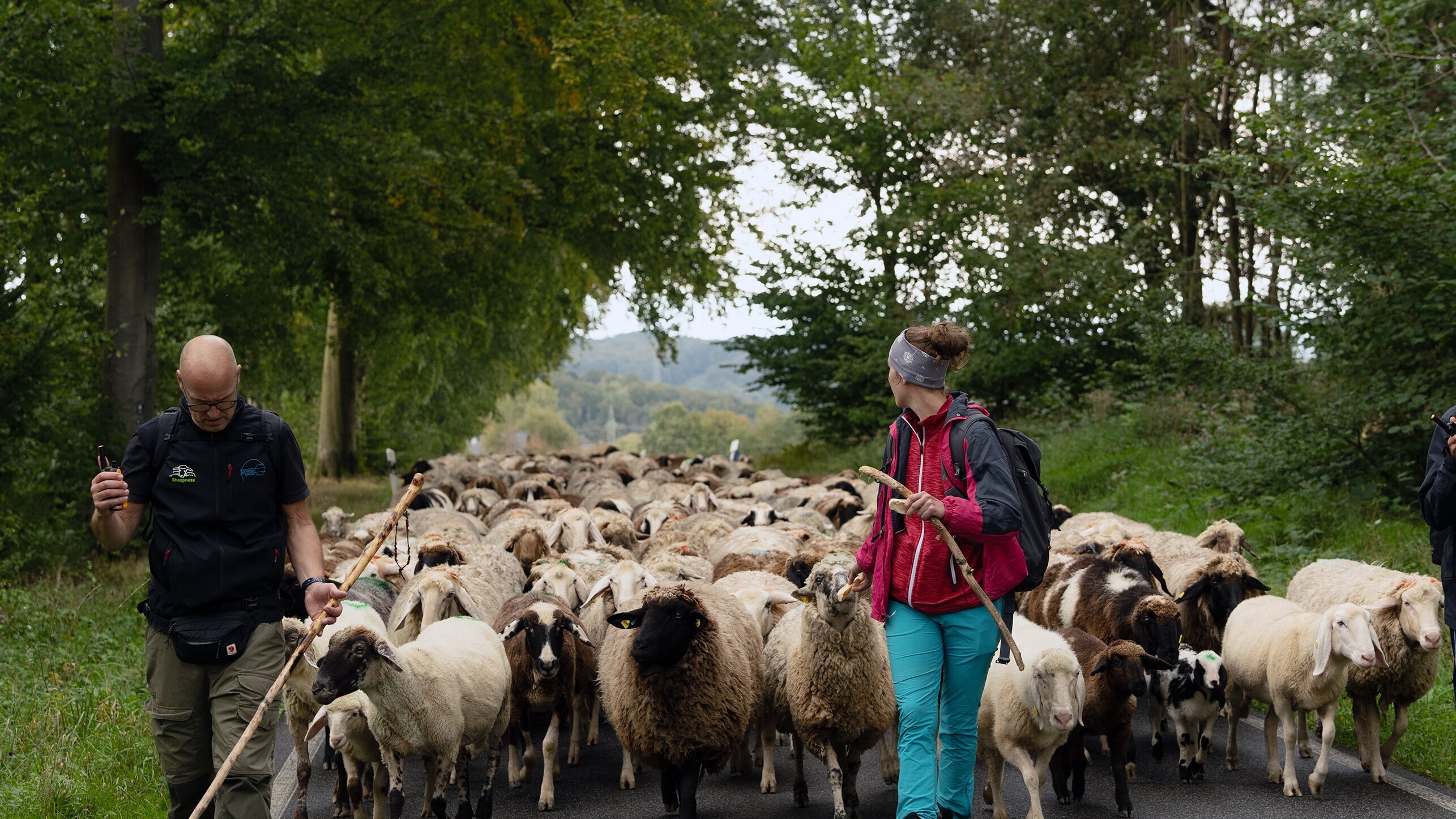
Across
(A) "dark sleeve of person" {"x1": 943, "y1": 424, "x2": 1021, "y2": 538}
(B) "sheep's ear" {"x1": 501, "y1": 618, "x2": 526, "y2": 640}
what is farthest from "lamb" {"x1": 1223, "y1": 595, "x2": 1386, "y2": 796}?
(B) "sheep's ear" {"x1": 501, "y1": 618, "x2": 526, "y2": 640}

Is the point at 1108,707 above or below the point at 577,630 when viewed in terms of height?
below

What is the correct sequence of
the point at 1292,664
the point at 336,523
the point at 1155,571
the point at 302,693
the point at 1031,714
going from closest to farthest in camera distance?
the point at 1031,714 → the point at 302,693 → the point at 1292,664 → the point at 1155,571 → the point at 336,523

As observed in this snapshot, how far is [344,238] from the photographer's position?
16.0 m

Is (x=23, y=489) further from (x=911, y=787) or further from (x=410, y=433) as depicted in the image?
(x=410, y=433)

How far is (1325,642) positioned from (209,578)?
5859mm

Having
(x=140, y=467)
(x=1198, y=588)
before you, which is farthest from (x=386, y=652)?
(x=1198, y=588)

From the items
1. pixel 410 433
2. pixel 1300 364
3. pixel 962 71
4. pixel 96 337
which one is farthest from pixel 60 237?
pixel 410 433

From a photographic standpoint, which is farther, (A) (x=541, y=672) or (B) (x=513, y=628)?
(B) (x=513, y=628)

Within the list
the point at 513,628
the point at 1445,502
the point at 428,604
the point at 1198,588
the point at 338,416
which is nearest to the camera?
the point at 1445,502

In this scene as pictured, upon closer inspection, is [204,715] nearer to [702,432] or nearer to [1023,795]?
[1023,795]

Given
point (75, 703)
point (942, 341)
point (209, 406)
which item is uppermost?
point (942, 341)

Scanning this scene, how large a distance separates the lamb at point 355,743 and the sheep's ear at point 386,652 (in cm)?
35

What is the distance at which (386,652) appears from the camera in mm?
5934

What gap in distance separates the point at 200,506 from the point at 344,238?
1227 centimetres
